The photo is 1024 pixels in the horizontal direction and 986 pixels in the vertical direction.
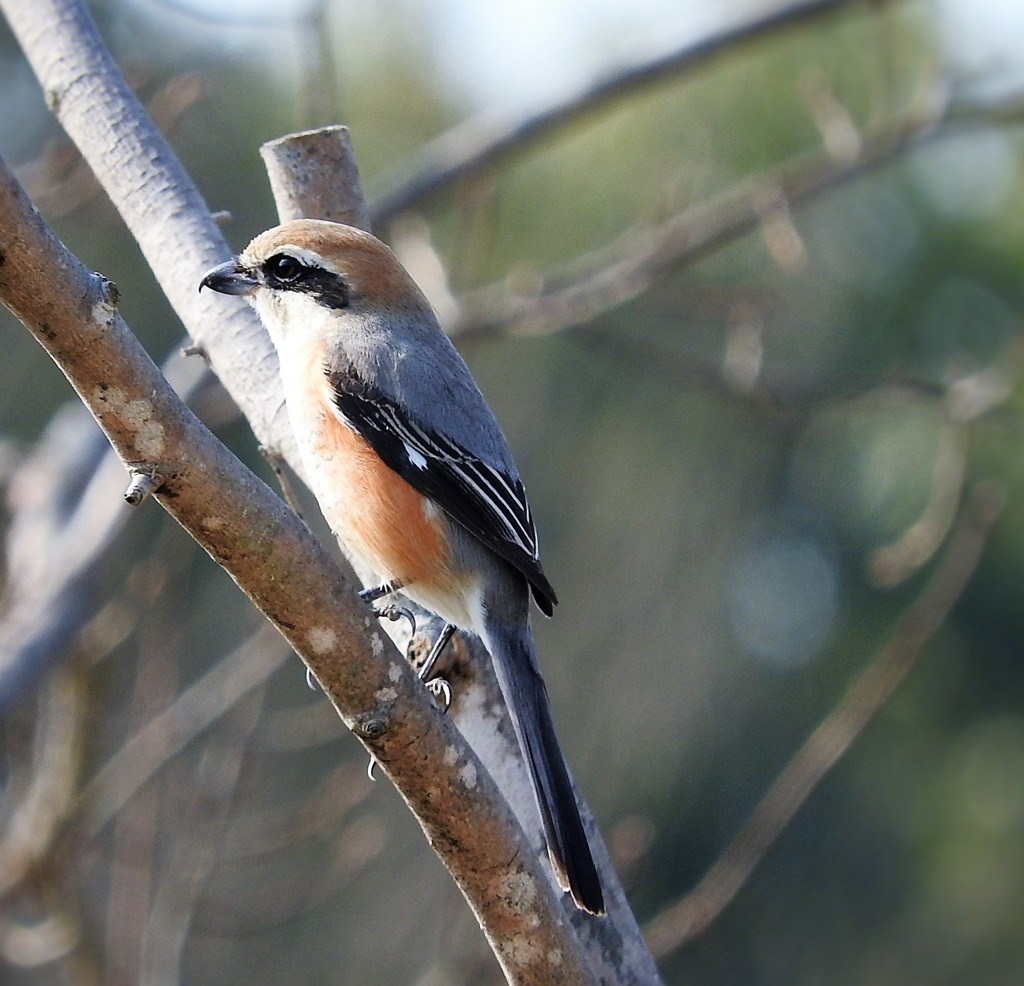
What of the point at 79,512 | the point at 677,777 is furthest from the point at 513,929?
the point at 677,777

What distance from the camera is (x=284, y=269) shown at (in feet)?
10.5

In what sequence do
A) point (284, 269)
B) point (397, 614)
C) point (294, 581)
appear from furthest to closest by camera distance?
point (284, 269) → point (397, 614) → point (294, 581)

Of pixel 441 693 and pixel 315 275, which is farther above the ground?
pixel 315 275

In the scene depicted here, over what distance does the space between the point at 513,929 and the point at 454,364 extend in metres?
1.58

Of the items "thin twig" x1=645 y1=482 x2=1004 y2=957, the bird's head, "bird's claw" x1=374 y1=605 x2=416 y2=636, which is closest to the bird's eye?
the bird's head

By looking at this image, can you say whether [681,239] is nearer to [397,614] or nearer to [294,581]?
[397,614]

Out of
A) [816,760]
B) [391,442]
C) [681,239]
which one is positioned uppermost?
[391,442]

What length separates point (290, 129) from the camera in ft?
34.9

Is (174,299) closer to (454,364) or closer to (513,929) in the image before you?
(454,364)

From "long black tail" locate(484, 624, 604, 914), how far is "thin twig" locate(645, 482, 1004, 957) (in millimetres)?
1040

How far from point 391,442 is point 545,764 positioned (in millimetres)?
911

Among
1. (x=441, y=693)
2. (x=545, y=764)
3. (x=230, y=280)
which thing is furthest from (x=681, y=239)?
(x=545, y=764)

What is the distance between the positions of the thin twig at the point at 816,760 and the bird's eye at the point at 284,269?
178 cm

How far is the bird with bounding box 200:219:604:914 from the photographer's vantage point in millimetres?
2957
